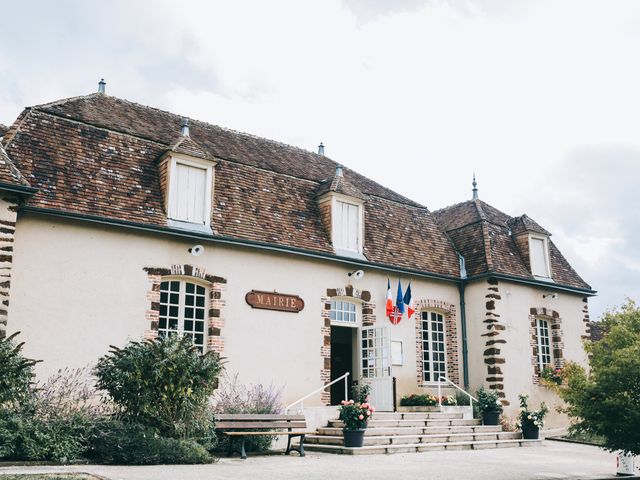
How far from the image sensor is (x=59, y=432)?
384 inches

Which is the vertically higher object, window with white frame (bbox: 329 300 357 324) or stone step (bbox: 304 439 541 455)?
window with white frame (bbox: 329 300 357 324)

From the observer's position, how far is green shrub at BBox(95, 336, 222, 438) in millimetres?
10539

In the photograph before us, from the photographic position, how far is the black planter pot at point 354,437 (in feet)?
40.6

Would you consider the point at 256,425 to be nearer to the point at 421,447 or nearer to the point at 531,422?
the point at 421,447

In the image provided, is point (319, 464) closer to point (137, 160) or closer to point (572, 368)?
point (572, 368)

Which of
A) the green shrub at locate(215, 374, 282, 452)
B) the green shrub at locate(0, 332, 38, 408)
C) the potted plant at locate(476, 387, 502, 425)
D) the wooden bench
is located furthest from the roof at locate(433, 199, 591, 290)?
the green shrub at locate(0, 332, 38, 408)

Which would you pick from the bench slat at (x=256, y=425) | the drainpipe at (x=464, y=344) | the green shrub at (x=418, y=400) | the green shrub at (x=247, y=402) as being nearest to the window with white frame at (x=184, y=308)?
the green shrub at (x=247, y=402)

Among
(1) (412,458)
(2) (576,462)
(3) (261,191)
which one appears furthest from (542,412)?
(3) (261,191)

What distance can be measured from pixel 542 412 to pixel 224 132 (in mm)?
10873

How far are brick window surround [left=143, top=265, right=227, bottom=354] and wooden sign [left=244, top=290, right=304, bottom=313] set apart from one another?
709mm

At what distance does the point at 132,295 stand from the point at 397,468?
612cm

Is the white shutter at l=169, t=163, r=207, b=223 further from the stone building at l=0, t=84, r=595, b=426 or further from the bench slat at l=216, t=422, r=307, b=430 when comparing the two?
the bench slat at l=216, t=422, r=307, b=430

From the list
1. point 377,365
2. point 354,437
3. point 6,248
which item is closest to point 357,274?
point 377,365

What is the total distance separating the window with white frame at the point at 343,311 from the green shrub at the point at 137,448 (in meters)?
6.40
